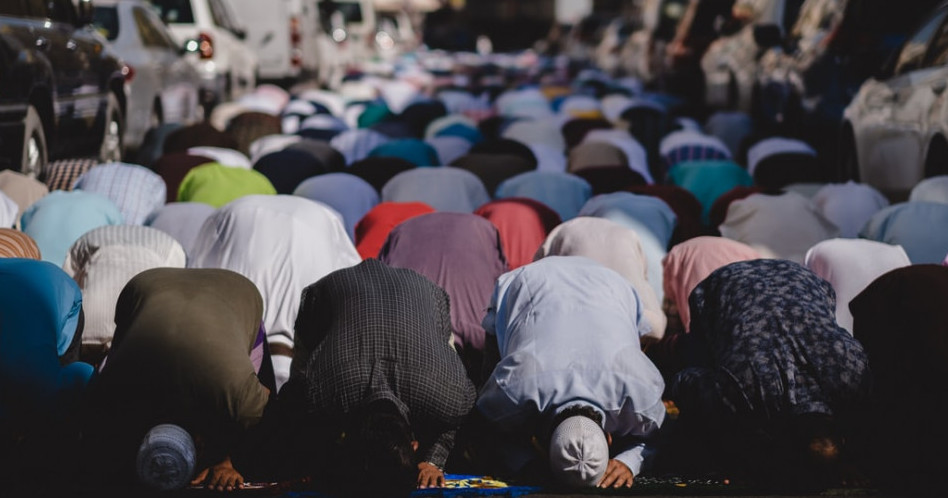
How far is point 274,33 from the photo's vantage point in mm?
19531

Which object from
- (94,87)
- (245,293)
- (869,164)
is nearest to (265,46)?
(94,87)

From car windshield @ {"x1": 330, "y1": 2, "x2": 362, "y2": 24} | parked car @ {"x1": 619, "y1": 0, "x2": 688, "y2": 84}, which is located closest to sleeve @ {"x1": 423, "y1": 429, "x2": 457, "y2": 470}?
parked car @ {"x1": 619, "y1": 0, "x2": 688, "y2": 84}

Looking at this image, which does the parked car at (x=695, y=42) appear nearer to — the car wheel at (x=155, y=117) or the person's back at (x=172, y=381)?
the car wheel at (x=155, y=117)

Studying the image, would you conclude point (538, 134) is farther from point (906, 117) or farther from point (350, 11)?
point (350, 11)

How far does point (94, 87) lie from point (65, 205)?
2498 mm

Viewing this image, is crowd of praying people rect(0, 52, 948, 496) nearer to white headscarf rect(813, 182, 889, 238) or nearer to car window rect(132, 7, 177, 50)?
white headscarf rect(813, 182, 889, 238)

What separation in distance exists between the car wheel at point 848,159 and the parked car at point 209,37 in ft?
21.7

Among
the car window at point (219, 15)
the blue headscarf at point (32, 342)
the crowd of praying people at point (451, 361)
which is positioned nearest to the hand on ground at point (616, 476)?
the crowd of praying people at point (451, 361)

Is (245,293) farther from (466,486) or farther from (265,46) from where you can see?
(265,46)

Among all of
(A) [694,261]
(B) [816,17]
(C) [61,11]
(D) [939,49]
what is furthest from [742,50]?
(A) [694,261]

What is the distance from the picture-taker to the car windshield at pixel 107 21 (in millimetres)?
10766

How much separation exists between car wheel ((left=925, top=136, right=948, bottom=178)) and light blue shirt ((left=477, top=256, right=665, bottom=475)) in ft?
8.94

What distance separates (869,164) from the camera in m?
7.96

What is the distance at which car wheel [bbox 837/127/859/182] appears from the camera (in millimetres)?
8453
